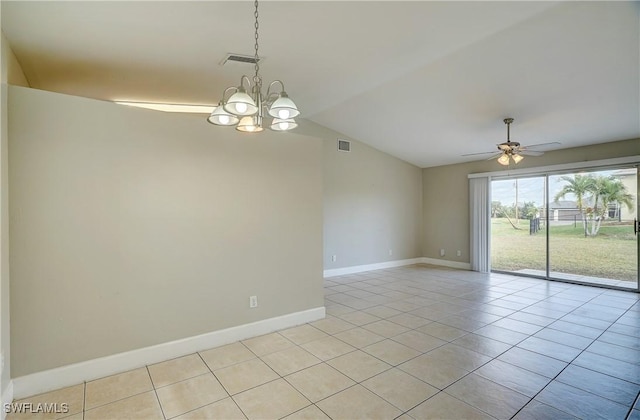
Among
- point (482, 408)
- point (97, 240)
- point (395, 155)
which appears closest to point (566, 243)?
point (395, 155)

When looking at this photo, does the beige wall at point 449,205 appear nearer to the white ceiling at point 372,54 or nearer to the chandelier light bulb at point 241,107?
the white ceiling at point 372,54

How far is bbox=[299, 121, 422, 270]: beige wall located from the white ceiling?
1.91 m

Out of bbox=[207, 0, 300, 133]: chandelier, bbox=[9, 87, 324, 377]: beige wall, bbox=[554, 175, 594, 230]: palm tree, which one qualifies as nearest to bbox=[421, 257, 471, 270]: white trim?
bbox=[554, 175, 594, 230]: palm tree

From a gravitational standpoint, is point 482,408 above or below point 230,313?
below

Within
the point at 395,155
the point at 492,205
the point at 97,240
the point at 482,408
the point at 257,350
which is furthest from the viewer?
the point at 395,155

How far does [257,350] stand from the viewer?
3088mm

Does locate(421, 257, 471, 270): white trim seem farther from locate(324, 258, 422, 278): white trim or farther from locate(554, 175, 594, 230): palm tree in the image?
locate(554, 175, 594, 230): palm tree

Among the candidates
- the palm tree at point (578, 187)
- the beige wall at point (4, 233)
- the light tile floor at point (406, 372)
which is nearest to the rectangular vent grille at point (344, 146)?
the light tile floor at point (406, 372)

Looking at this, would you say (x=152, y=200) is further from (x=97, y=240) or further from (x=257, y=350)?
(x=257, y=350)

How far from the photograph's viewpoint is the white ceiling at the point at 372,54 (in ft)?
7.91

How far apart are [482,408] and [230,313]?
2.43 meters

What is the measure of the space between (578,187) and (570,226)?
2.53ft

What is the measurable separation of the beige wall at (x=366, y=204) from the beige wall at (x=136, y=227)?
9.04 ft

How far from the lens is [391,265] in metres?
7.63
